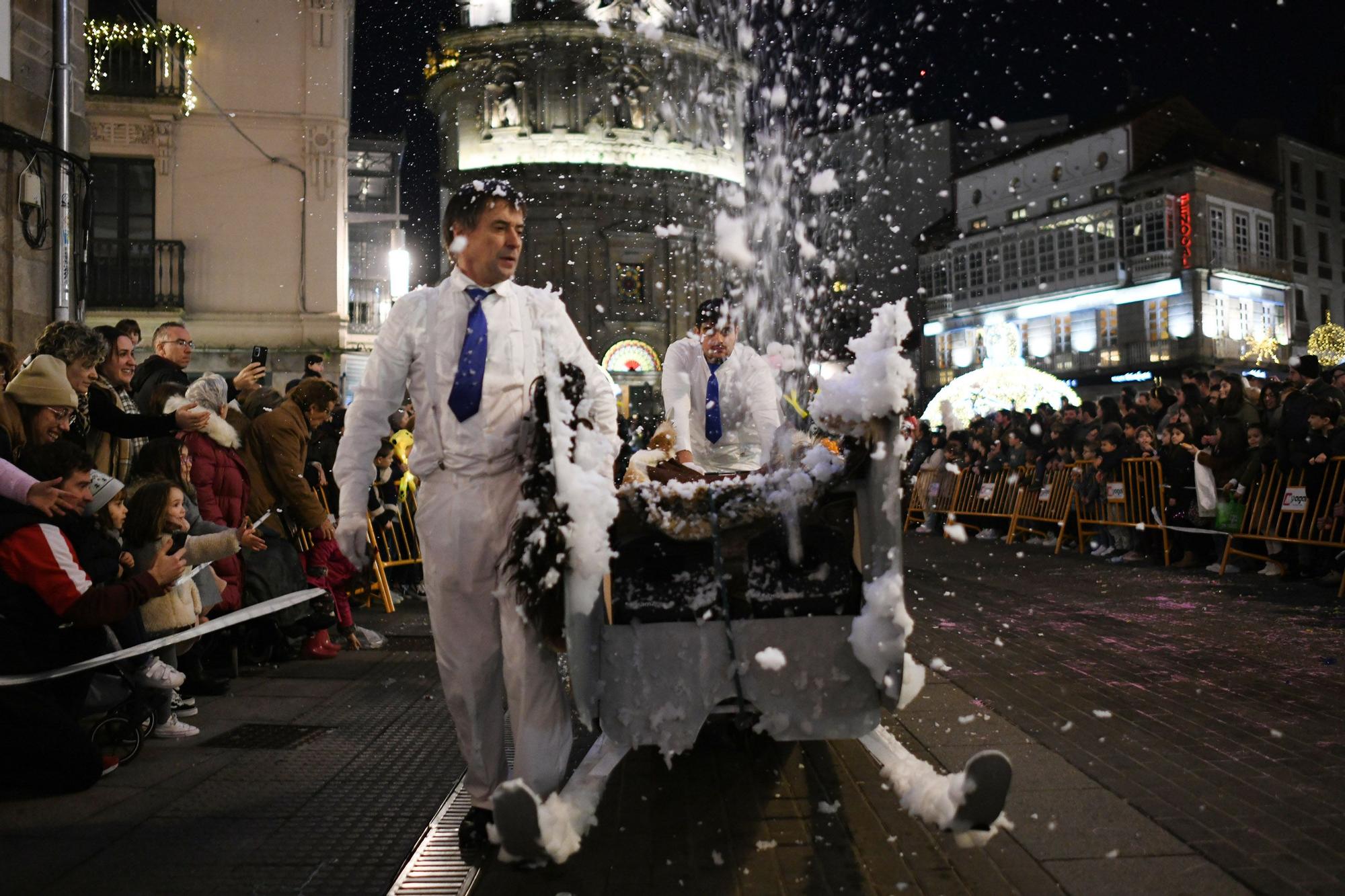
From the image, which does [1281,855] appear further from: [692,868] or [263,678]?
[263,678]

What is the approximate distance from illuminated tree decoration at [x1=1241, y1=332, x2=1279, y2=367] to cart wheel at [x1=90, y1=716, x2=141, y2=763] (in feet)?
140

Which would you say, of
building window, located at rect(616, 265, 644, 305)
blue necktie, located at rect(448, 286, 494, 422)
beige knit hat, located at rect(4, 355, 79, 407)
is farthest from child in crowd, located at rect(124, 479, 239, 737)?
building window, located at rect(616, 265, 644, 305)

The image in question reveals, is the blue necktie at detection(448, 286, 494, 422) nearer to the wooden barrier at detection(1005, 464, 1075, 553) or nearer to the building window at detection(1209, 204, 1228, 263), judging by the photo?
the wooden barrier at detection(1005, 464, 1075, 553)

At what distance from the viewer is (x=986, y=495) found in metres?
20.4

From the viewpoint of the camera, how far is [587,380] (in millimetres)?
4457

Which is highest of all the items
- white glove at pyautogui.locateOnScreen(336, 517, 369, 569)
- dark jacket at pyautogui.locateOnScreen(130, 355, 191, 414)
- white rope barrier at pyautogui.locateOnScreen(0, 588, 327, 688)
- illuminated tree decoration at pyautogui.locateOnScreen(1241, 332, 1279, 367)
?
illuminated tree decoration at pyautogui.locateOnScreen(1241, 332, 1279, 367)

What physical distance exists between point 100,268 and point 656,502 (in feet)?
82.0

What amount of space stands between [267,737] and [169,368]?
12.9 ft

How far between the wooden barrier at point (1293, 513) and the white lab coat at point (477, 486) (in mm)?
9401

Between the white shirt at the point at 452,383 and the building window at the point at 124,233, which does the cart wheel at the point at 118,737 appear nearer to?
the white shirt at the point at 452,383

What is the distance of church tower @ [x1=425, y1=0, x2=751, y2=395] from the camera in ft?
214

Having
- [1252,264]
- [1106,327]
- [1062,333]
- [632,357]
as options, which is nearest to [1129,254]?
[1106,327]

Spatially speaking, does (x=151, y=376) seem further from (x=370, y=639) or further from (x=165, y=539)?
(x=165, y=539)

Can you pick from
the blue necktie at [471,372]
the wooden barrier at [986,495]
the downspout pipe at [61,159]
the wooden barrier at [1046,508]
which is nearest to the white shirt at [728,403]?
the blue necktie at [471,372]
